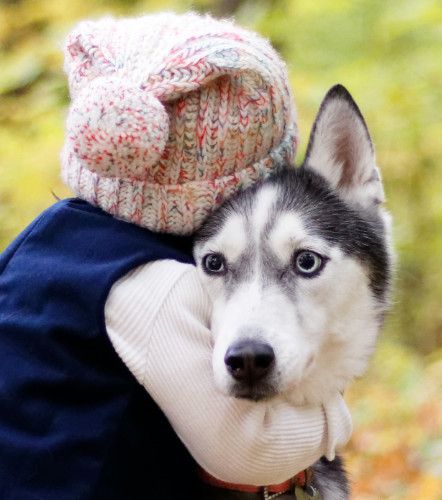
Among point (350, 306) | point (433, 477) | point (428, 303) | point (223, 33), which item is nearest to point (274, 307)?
point (350, 306)

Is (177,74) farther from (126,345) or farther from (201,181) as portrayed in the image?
(126,345)

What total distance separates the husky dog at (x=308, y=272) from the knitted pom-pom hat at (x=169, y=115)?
0.41 ft

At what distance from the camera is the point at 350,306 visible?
175 cm

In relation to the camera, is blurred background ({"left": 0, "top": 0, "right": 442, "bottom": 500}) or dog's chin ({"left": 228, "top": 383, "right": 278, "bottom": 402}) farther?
blurred background ({"left": 0, "top": 0, "right": 442, "bottom": 500})

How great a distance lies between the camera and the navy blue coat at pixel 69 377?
4.66ft

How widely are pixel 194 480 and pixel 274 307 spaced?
600 mm

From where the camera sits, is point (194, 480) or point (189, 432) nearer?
point (189, 432)

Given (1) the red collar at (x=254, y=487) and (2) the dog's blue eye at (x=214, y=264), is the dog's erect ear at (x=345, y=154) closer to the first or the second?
(2) the dog's blue eye at (x=214, y=264)

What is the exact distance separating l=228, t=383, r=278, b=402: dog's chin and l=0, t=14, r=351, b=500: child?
0.09 ft

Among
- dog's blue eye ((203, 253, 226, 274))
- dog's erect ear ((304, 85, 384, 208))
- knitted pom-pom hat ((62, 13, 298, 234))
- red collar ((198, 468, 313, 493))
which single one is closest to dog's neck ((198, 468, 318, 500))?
red collar ((198, 468, 313, 493))

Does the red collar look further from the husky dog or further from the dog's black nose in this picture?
the dog's black nose

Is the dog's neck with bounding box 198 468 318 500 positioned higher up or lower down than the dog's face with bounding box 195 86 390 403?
lower down

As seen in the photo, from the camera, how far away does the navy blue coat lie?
1420 mm

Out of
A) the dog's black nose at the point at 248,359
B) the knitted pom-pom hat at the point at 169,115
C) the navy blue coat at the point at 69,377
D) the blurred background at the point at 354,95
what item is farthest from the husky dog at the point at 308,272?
the blurred background at the point at 354,95
